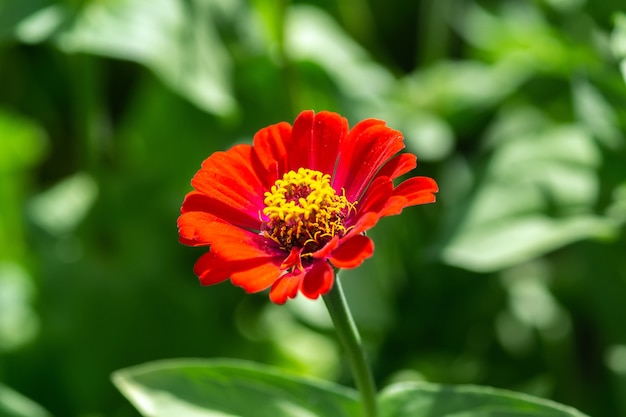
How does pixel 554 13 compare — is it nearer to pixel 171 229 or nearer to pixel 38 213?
pixel 171 229

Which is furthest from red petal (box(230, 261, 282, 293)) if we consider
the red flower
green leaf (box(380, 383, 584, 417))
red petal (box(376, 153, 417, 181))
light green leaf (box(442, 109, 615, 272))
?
light green leaf (box(442, 109, 615, 272))

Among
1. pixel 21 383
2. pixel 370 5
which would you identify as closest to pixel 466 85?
pixel 370 5

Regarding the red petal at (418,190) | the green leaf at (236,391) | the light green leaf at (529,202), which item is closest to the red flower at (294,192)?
the red petal at (418,190)

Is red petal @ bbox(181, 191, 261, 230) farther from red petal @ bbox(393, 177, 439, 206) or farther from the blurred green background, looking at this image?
the blurred green background

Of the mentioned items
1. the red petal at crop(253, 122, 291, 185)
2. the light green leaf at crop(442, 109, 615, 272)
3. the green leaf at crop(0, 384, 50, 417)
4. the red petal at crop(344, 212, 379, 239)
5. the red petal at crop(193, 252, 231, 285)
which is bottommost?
the green leaf at crop(0, 384, 50, 417)

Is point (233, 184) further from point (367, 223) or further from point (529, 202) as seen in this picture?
point (529, 202)

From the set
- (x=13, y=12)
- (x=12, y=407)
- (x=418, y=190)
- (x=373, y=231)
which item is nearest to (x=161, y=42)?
(x=13, y=12)

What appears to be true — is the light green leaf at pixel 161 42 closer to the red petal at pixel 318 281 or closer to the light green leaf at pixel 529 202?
the light green leaf at pixel 529 202
